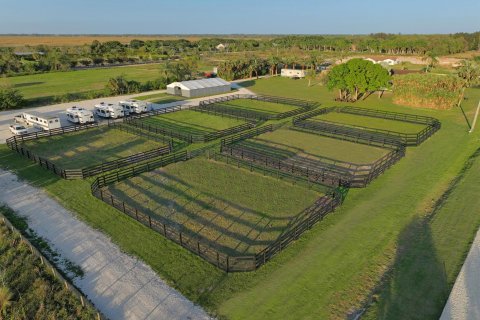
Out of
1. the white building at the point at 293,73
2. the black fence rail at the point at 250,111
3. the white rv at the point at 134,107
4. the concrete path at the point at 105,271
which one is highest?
the white building at the point at 293,73

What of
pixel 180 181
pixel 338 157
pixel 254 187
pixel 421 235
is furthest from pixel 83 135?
pixel 421 235

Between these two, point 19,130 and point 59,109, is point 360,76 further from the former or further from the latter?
point 19,130

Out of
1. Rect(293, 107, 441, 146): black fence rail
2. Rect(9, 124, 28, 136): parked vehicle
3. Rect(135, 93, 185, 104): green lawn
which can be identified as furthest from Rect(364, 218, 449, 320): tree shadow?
Rect(135, 93, 185, 104): green lawn

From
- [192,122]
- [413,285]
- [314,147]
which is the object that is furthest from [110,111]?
[413,285]

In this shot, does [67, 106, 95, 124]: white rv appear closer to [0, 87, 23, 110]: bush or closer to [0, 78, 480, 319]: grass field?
[0, 87, 23, 110]: bush

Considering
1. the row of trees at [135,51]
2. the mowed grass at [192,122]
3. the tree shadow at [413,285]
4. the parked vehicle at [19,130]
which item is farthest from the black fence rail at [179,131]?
the row of trees at [135,51]

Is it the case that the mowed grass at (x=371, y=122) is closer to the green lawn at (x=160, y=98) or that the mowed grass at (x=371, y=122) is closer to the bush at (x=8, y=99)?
the green lawn at (x=160, y=98)
